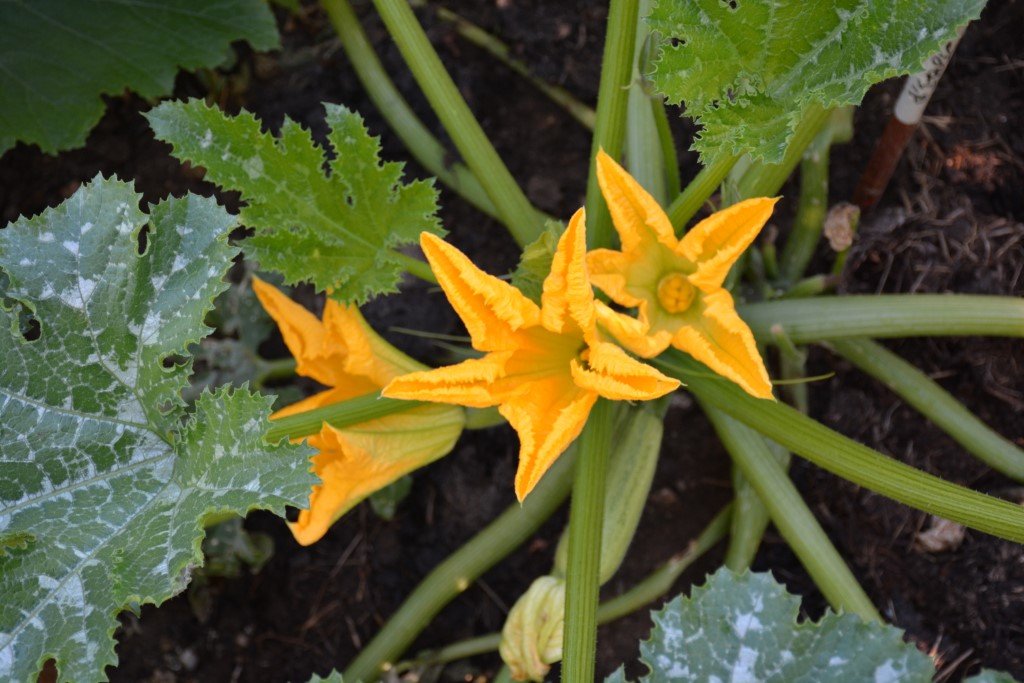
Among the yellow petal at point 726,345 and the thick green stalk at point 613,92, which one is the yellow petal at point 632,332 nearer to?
the yellow petal at point 726,345

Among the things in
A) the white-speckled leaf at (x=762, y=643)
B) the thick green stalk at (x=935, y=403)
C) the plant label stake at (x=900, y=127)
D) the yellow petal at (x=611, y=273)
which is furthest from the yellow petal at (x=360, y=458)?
the plant label stake at (x=900, y=127)

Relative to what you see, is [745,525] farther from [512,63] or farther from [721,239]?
[512,63]

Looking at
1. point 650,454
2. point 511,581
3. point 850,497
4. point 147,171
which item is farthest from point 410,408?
point 147,171

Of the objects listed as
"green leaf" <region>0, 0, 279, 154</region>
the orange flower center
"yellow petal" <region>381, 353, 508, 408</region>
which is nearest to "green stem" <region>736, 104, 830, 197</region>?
Result: the orange flower center

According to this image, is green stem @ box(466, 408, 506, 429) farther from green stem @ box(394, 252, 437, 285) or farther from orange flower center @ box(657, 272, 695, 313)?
orange flower center @ box(657, 272, 695, 313)

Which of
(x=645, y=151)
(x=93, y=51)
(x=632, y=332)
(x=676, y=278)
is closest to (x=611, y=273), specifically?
(x=676, y=278)

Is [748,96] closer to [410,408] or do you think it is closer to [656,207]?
[656,207]

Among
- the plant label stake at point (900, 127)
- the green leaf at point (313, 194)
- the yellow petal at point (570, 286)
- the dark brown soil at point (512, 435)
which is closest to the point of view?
the yellow petal at point (570, 286)

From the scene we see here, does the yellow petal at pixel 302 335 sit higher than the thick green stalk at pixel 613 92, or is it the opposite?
the thick green stalk at pixel 613 92
